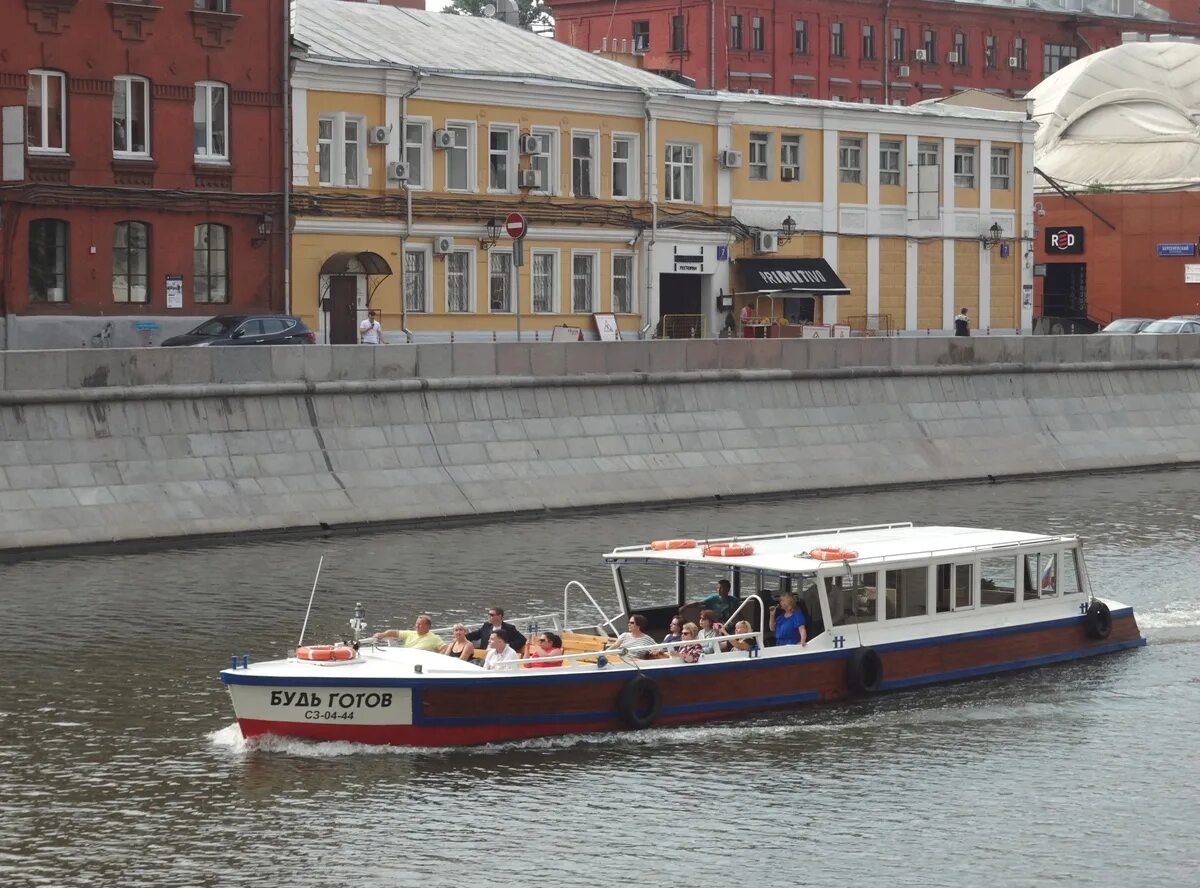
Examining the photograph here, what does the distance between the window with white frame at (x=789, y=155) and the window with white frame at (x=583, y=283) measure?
803cm

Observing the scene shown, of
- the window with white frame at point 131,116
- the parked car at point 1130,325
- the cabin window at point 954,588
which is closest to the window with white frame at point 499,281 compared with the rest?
the window with white frame at point 131,116

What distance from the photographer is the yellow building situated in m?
55.5

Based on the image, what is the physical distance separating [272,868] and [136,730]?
17.3 ft

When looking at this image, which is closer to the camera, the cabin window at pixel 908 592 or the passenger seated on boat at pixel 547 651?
the passenger seated on boat at pixel 547 651

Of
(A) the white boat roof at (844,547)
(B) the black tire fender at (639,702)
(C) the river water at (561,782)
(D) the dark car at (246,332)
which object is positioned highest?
(D) the dark car at (246,332)

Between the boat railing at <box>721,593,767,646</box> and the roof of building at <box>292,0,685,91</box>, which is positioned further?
the roof of building at <box>292,0,685,91</box>

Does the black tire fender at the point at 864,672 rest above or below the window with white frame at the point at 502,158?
below

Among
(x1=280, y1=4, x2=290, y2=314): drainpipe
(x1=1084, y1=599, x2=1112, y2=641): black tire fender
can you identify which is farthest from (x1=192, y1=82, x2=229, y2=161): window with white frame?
(x1=1084, y1=599, x2=1112, y2=641): black tire fender

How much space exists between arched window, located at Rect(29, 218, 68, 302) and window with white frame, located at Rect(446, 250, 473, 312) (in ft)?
36.9

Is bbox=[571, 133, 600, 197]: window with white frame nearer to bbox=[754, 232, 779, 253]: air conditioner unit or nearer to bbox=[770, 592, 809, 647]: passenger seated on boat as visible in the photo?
bbox=[754, 232, 779, 253]: air conditioner unit

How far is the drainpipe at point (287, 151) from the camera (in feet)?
A: 175

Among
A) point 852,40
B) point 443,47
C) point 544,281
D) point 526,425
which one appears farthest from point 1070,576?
point 852,40

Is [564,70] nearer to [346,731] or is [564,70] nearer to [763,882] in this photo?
[346,731]

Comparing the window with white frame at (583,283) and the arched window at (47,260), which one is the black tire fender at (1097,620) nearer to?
the arched window at (47,260)
